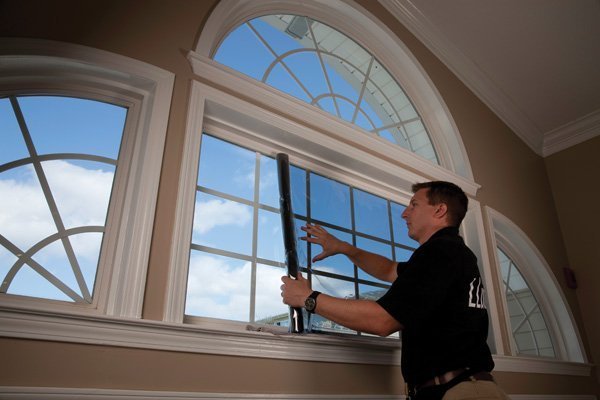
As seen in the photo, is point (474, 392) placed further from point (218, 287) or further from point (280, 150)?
point (280, 150)

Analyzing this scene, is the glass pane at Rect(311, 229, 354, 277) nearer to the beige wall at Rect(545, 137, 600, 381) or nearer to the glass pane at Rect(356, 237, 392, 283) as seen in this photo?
the glass pane at Rect(356, 237, 392, 283)

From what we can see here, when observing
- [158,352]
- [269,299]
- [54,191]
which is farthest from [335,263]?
[54,191]

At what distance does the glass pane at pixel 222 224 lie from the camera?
1.77 m

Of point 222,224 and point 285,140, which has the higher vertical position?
point 285,140

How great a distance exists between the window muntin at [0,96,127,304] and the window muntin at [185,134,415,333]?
39 centimetres

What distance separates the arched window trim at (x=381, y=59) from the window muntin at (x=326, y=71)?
0.05m

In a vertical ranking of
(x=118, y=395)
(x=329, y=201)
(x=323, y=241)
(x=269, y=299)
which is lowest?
(x=118, y=395)

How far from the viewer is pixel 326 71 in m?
2.55

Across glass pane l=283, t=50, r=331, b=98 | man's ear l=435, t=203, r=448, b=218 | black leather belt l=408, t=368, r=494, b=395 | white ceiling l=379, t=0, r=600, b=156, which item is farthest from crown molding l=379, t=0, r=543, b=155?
black leather belt l=408, t=368, r=494, b=395

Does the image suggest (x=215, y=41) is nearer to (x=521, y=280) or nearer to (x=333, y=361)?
(x=333, y=361)

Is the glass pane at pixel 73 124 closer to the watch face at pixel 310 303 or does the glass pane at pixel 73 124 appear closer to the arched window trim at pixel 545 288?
the watch face at pixel 310 303

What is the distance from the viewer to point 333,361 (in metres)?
1.64

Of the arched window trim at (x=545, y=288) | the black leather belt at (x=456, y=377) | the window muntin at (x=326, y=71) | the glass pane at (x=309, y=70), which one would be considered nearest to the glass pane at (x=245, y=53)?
the window muntin at (x=326, y=71)

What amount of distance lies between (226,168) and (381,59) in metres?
1.56
